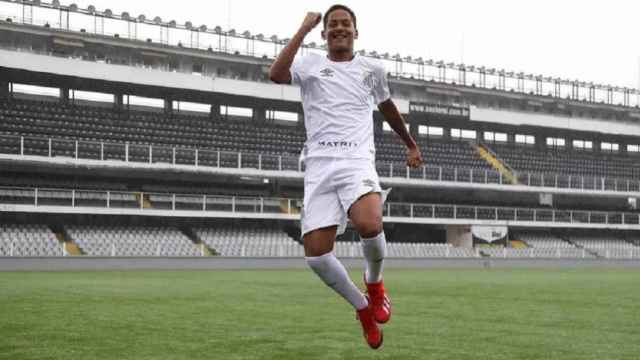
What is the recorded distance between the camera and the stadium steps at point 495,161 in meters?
54.8

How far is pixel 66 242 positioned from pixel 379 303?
33.7m

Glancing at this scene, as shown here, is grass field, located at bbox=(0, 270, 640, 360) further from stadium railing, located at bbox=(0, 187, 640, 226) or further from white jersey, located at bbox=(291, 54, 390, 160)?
stadium railing, located at bbox=(0, 187, 640, 226)

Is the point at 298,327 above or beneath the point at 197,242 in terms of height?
above

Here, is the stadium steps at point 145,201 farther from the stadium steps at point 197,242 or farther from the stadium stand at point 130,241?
the stadium steps at point 197,242

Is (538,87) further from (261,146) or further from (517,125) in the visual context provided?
(261,146)

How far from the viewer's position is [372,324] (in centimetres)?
661

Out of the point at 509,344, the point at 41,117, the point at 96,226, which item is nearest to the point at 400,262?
the point at 96,226

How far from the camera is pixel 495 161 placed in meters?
58.0

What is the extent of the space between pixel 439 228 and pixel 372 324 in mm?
47989

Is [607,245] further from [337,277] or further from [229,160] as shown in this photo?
[337,277]

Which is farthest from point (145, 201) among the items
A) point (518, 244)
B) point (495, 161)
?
point (495, 161)

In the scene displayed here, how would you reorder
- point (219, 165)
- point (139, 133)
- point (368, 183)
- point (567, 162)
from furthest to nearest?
1. point (567, 162)
2. point (139, 133)
3. point (219, 165)
4. point (368, 183)

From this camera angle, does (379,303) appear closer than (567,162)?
Yes

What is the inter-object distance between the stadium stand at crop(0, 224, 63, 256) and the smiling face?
102 ft
